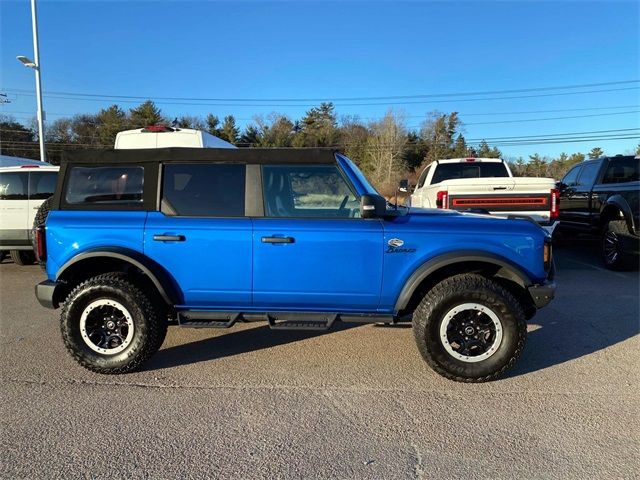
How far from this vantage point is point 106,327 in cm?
416

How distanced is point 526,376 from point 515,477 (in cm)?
157

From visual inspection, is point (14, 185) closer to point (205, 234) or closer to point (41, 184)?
point (41, 184)

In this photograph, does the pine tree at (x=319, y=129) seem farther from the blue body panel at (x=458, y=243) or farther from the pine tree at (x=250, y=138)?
the blue body panel at (x=458, y=243)

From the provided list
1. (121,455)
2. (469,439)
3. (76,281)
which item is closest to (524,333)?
(469,439)

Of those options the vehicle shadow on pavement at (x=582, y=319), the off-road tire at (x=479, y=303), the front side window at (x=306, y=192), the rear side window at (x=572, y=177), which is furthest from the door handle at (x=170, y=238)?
the rear side window at (x=572, y=177)

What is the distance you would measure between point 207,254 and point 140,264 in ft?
1.88

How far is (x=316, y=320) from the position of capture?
13.4 feet

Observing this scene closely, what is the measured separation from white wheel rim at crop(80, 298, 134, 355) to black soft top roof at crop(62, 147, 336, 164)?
1.28 m

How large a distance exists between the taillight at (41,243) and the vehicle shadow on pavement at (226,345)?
1368 millimetres

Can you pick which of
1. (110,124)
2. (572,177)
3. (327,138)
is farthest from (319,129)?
(572,177)

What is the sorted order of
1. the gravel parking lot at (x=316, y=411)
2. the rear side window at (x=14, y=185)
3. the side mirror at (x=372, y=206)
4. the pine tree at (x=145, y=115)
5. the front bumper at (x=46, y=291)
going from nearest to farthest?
the gravel parking lot at (x=316, y=411), the side mirror at (x=372, y=206), the front bumper at (x=46, y=291), the rear side window at (x=14, y=185), the pine tree at (x=145, y=115)

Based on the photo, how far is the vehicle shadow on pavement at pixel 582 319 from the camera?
4.64 m

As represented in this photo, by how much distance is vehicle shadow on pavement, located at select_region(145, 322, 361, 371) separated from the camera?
448 cm

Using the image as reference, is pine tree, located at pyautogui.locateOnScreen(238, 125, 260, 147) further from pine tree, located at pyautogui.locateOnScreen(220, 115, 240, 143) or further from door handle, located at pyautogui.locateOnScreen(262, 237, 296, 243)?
door handle, located at pyautogui.locateOnScreen(262, 237, 296, 243)
